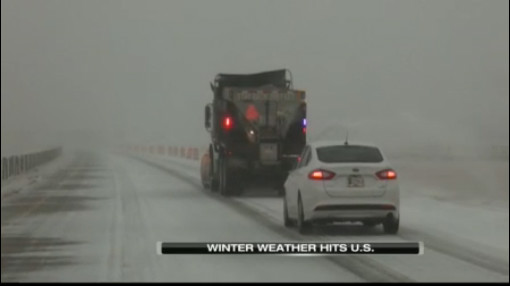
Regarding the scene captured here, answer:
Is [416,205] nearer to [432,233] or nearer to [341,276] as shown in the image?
[432,233]

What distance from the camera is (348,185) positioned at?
12.2m

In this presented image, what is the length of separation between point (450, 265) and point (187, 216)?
8669 mm

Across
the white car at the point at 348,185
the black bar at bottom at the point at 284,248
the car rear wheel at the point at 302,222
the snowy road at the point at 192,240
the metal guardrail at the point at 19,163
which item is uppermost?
the black bar at bottom at the point at 284,248

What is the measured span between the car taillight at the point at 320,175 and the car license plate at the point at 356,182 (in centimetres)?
31

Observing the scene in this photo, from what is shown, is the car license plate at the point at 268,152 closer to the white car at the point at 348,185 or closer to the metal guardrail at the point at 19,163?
the white car at the point at 348,185

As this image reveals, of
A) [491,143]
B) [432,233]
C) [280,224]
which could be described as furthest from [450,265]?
[280,224]

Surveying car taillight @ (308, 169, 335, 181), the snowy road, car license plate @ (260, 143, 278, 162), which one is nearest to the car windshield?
car taillight @ (308, 169, 335, 181)

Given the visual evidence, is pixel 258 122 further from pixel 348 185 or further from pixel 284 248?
pixel 284 248

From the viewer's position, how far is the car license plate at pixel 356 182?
1212 centimetres

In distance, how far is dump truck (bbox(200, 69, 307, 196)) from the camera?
987cm

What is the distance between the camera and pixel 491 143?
22.2 ft

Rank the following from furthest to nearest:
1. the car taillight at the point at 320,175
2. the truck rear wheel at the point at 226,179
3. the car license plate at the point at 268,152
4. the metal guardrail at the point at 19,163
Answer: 1. the metal guardrail at the point at 19,163
2. the truck rear wheel at the point at 226,179
3. the car taillight at the point at 320,175
4. the car license plate at the point at 268,152

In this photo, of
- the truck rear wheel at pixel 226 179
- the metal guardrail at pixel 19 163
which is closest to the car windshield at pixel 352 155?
the truck rear wheel at pixel 226 179

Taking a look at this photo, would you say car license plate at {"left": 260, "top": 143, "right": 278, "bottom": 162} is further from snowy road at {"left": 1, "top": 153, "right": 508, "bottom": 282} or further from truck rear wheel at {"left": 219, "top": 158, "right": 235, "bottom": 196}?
truck rear wheel at {"left": 219, "top": 158, "right": 235, "bottom": 196}
